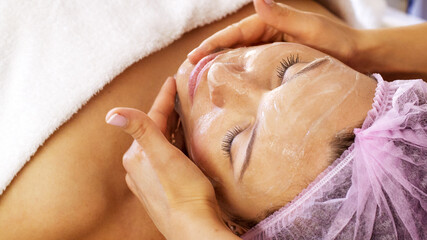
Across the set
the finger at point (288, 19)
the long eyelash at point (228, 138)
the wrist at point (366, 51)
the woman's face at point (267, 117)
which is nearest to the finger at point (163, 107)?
the woman's face at point (267, 117)

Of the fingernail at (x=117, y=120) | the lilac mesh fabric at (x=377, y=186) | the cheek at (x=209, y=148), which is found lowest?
the lilac mesh fabric at (x=377, y=186)

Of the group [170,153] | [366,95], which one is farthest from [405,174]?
[170,153]

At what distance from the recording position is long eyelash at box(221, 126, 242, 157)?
3.03 feet

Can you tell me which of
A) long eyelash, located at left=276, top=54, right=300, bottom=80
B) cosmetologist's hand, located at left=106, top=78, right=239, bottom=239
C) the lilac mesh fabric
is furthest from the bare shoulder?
the lilac mesh fabric

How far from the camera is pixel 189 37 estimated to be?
125 centimetres

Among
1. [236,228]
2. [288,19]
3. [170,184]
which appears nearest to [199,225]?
[170,184]

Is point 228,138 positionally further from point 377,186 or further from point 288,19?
point 288,19

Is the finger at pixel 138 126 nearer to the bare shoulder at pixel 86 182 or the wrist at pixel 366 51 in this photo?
the bare shoulder at pixel 86 182

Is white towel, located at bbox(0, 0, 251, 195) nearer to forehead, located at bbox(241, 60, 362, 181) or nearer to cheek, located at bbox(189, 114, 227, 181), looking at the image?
cheek, located at bbox(189, 114, 227, 181)

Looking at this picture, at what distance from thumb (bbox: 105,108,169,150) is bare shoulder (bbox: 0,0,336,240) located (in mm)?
231

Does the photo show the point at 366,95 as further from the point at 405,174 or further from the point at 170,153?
the point at 170,153

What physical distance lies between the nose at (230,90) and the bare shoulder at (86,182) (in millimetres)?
295

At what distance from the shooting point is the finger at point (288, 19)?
1.12 m

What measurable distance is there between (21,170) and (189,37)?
59cm
